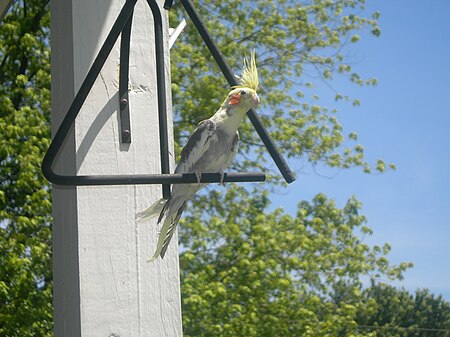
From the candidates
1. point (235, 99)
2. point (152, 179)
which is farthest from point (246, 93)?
point (152, 179)

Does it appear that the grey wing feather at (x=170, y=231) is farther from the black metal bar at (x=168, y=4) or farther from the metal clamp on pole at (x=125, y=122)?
the black metal bar at (x=168, y=4)

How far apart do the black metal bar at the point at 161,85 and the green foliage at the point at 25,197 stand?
3176 millimetres

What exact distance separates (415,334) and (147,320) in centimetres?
807

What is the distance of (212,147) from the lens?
67 cm

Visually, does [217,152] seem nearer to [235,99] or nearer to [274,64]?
[235,99]

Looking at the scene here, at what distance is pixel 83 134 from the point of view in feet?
2.32

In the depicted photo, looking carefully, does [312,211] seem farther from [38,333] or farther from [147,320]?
[147,320]

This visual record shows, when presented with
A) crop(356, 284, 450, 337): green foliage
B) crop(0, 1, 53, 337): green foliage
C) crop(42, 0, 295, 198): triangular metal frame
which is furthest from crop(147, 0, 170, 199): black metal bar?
crop(356, 284, 450, 337): green foliage

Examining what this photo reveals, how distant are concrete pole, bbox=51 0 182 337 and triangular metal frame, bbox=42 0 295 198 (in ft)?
0.07

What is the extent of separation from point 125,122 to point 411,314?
26.4 feet

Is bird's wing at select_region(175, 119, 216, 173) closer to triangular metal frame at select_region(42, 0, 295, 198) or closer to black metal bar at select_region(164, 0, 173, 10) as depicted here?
triangular metal frame at select_region(42, 0, 295, 198)

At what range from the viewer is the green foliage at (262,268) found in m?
4.29

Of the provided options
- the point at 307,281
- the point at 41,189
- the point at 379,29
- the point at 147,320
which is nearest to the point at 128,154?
the point at 147,320

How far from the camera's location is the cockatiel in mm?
650
